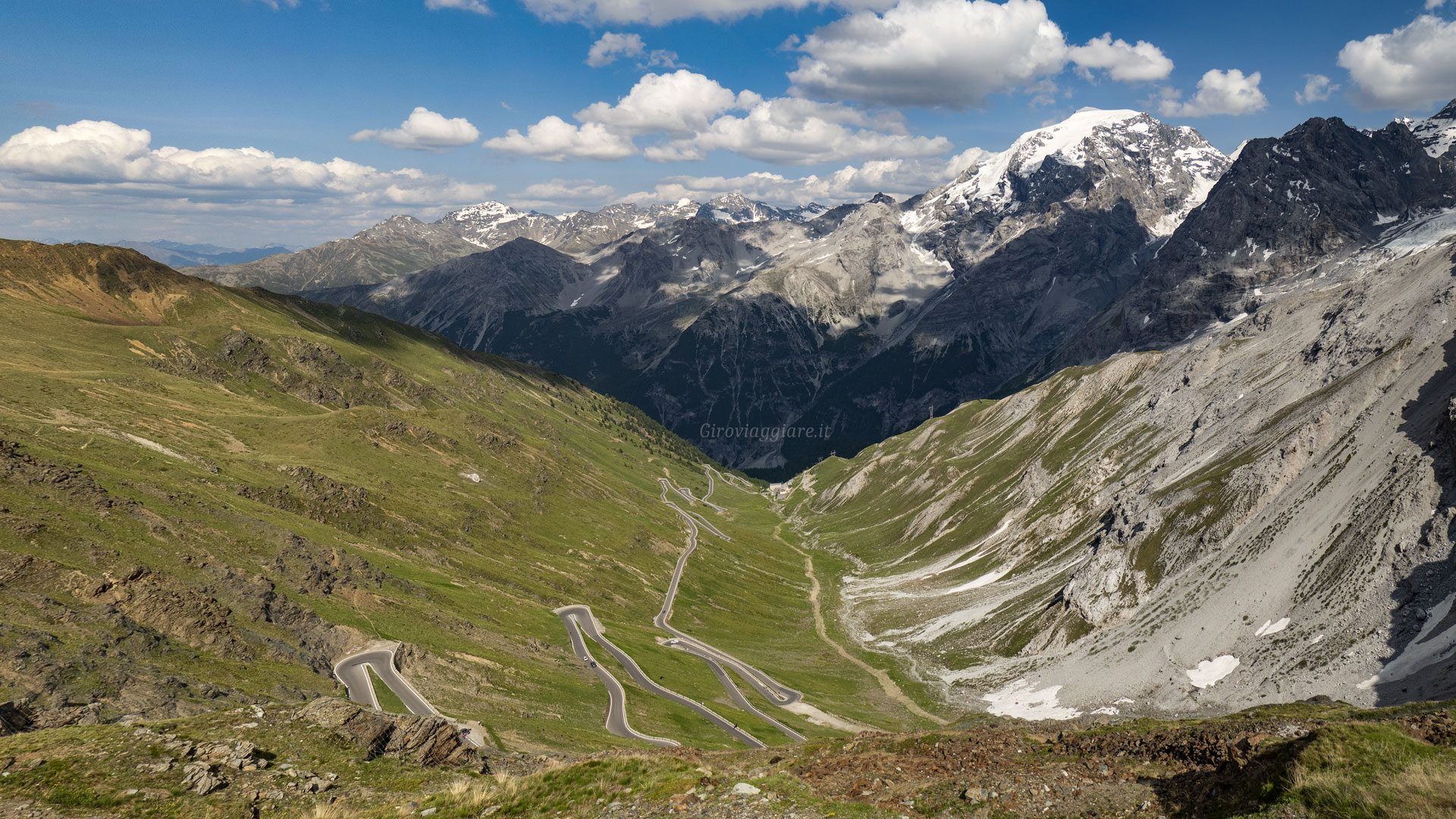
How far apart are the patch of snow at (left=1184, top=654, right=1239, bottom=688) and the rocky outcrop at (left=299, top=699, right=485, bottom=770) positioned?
96.4m

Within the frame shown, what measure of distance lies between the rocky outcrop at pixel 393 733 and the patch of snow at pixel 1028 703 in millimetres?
86217

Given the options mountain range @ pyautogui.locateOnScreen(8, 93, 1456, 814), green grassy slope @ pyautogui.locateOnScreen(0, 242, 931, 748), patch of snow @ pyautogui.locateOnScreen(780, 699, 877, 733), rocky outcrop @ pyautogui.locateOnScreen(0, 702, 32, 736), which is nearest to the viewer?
rocky outcrop @ pyautogui.locateOnScreen(0, 702, 32, 736)

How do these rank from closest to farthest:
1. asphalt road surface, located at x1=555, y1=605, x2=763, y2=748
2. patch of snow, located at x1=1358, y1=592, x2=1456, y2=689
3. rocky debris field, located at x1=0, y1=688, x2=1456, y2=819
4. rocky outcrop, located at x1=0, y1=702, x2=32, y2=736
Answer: rocky debris field, located at x1=0, y1=688, x2=1456, y2=819 < rocky outcrop, located at x1=0, y1=702, x2=32, y2=736 < patch of snow, located at x1=1358, y1=592, x2=1456, y2=689 < asphalt road surface, located at x1=555, y1=605, x2=763, y2=748

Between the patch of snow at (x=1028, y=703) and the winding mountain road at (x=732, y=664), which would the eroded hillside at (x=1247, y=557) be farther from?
the winding mountain road at (x=732, y=664)

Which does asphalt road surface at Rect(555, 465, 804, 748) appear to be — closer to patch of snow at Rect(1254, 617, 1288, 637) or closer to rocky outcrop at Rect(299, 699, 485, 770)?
rocky outcrop at Rect(299, 699, 485, 770)

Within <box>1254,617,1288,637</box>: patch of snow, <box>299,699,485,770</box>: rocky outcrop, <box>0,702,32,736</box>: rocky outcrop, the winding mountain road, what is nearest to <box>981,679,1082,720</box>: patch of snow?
<box>1254,617,1288,637</box>: patch of snow

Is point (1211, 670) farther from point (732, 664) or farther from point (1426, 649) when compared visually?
point (732, 664)

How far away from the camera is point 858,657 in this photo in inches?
5930

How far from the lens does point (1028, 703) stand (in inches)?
4269


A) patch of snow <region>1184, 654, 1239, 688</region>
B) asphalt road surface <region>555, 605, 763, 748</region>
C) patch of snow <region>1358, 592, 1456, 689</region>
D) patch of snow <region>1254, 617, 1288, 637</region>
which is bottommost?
asphalt road surface <region>555, 605, 763, 748</region>

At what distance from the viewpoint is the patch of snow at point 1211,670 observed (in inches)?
3679

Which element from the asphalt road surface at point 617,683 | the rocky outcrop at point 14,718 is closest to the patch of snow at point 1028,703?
the asphalt road surface at point 617,683

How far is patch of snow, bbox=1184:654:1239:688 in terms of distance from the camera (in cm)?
9344

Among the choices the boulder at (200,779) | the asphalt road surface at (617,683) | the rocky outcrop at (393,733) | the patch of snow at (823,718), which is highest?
the boulder at (200,779)
